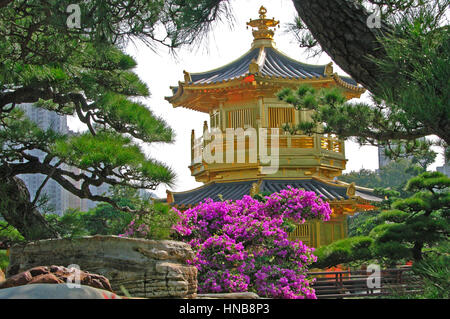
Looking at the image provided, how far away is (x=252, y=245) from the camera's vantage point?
7633 millimetres

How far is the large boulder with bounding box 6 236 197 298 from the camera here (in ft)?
16.0

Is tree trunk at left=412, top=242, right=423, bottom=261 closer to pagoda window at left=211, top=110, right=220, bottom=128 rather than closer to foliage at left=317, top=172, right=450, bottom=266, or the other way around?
foliage at left=317, top=172, right=450, bottom=266

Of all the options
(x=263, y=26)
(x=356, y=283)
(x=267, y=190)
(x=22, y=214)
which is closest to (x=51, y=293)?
(x=22, y=214)

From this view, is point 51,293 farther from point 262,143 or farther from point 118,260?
point 262,143

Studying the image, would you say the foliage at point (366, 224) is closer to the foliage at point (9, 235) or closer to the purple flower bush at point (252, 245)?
the purple flower bush at point (252, 245)

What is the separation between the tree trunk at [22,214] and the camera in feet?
16.4

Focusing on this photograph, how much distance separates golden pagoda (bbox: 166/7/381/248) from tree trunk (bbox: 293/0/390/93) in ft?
27.4

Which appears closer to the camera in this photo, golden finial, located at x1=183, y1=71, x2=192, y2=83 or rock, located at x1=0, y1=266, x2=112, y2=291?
rock, located at x1=0, y1=266, x2=112, y2=291

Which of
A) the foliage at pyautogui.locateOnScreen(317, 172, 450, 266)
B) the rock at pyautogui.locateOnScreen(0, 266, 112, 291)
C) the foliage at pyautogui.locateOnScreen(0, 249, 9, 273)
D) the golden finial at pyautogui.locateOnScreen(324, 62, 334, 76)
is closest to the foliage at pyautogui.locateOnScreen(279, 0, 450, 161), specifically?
the rock at pyautogui.locateOnScreen(0, 266, 112, 291)

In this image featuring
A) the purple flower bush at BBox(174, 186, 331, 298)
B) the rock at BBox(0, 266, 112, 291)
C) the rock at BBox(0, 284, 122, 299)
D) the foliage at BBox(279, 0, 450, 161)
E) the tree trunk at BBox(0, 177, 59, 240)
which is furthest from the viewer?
the purple flower bush at BBox(174, 186, 331, 298)

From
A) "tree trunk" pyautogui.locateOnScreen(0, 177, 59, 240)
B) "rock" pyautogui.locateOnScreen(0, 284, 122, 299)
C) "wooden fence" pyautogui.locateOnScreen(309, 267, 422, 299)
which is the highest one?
"tree trunk" pyautogui.locateOnScreen(0, 177, 59, 240)

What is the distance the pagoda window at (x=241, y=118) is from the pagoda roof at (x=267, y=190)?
119 cm

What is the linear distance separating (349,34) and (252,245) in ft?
16.3

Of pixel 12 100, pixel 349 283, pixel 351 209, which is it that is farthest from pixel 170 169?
pixel 351 209
